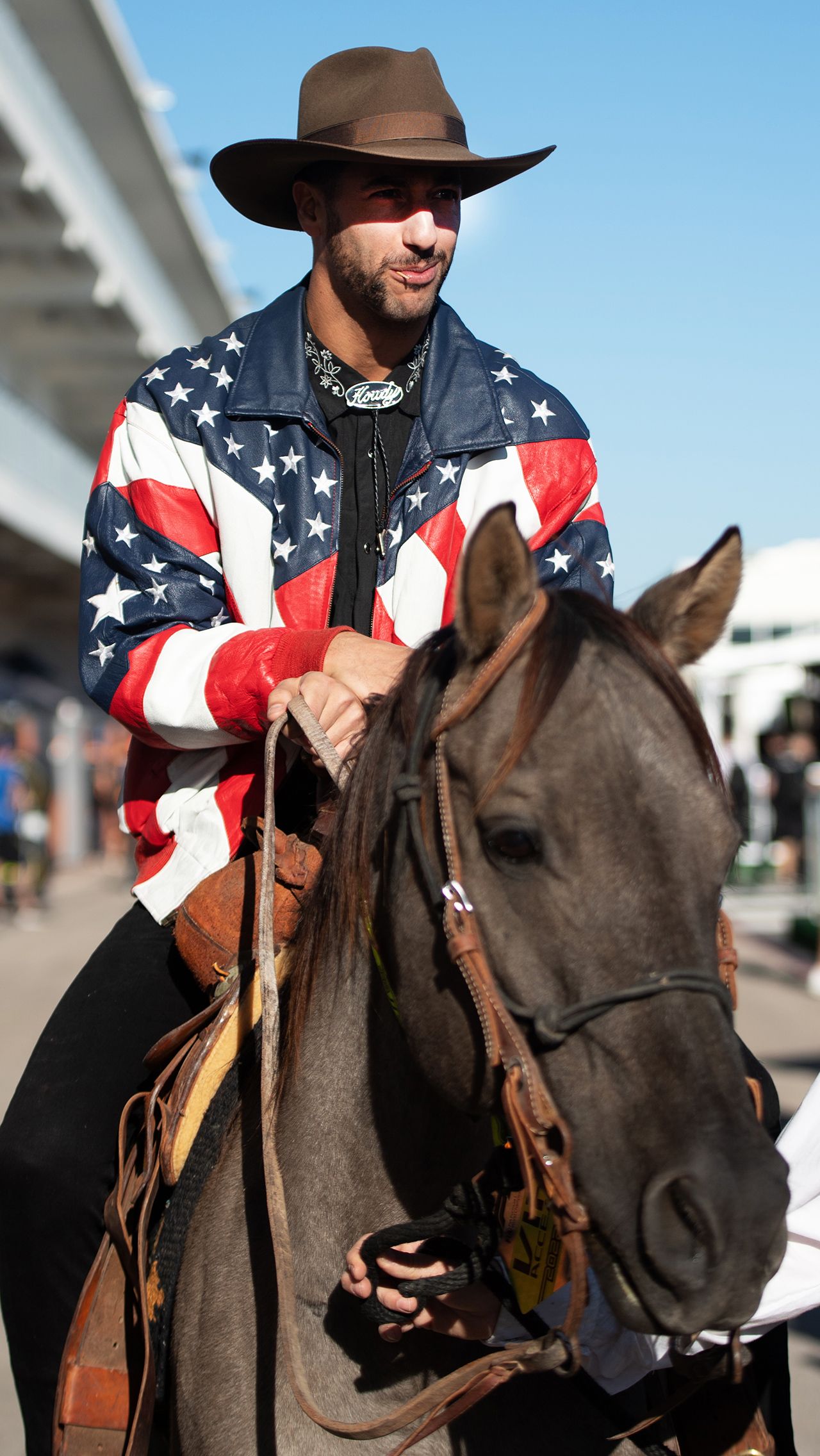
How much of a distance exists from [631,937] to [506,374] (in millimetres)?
1889

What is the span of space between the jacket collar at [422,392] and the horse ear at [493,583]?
3.88 feet

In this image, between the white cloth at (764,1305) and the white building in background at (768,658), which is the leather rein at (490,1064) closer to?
the white cloth at (764,1305)

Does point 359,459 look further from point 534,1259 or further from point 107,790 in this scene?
point 107,790

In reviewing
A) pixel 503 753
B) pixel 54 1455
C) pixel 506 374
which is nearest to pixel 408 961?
pixel 503 753

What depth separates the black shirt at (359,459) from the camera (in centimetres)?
303

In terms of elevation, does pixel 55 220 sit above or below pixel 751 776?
above

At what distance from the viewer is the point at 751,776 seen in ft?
75.5

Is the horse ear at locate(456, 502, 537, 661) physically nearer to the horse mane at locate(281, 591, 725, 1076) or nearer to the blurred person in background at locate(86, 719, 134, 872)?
the horse mane at locate(281, 591, 725, 1076)

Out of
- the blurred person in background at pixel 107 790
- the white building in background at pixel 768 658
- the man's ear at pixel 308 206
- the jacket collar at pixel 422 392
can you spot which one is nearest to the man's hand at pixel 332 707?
the jacket collar at pixel 422 392

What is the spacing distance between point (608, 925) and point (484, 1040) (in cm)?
26

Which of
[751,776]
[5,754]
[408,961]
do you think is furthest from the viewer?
[751,776]

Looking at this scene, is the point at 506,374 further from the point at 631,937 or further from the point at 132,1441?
the point at 132,1441

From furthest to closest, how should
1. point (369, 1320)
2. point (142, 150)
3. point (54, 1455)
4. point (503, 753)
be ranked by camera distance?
point (142, 150) → point (54, 1455) → point (369, 1320) → point (503, 753)

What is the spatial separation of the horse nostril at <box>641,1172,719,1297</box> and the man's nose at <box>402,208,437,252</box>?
2127 millimetres
